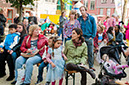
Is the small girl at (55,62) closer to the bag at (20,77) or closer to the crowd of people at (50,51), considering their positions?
the crowd of people at (50,51)

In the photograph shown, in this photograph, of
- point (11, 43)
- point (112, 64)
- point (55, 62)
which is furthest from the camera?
point (11, 43)

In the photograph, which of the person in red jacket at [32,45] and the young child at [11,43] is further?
the young child at [11,43]

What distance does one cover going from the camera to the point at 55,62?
13.6 feet

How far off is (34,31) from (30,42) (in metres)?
0.30

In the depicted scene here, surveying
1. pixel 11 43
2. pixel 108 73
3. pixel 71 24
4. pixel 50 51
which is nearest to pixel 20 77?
pixel 50 51

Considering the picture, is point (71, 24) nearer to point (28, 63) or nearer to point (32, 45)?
point (32, 45)

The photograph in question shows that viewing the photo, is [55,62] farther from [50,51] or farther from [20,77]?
[20,77]

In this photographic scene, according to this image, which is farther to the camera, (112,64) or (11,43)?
(11,43)

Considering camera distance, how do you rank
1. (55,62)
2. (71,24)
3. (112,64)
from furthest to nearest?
(71,24) < (112,64) < (55,62)

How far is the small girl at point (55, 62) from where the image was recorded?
4.08m

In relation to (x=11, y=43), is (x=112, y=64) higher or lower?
lower

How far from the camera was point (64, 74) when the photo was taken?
4.22 meters

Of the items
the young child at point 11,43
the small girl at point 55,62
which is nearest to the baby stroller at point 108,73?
the small girl at point 55,62

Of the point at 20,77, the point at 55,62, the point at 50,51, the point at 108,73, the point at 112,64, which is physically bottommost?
the point at 20,77
